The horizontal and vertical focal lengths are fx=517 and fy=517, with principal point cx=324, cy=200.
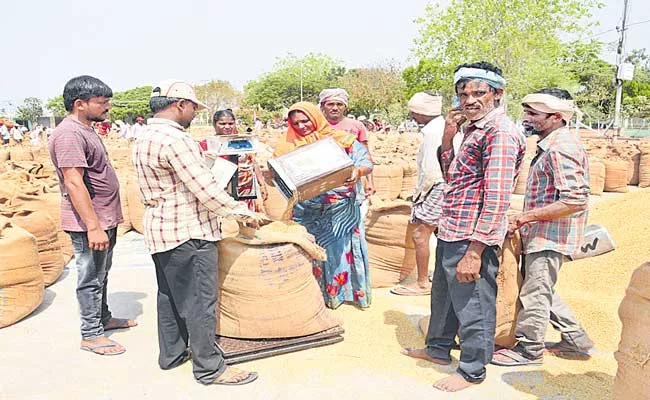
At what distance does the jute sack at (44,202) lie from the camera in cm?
450

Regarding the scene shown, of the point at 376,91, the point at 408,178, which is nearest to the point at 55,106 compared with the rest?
the point at 376,91

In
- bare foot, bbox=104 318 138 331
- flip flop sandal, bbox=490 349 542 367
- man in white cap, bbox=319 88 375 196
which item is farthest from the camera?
man in white cap, bbox=319 88 375 196

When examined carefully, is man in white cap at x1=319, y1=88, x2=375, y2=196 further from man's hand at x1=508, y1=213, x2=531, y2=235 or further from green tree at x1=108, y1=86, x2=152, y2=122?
green tree at x1=108, y1=86, x2=152, y2=122

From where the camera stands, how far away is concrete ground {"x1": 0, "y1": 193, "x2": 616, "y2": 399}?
2.49 m

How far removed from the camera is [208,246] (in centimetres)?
252

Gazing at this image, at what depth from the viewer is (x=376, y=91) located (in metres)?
34.1

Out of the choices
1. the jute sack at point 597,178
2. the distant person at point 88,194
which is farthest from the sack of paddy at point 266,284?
the jute sack at point 597,178

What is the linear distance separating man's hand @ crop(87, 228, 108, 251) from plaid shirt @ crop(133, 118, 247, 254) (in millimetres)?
472

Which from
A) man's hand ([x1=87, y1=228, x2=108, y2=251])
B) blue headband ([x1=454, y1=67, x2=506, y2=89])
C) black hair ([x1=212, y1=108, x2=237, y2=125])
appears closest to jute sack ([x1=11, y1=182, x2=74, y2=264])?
black hair ([x1=212, y1=108, x2=237, y2=125])

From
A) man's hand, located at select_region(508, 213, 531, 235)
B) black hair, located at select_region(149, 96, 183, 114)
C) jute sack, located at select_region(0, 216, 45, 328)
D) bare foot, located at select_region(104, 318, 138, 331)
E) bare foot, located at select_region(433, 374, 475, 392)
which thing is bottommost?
bare foot, located at select_region(104, 318, 138, 331)

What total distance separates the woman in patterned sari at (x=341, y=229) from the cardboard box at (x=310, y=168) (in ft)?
1.12

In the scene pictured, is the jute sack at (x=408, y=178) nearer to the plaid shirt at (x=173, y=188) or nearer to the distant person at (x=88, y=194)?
the distant person at (x=88, y=194)

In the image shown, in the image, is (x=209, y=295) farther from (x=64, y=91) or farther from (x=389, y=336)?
(x=64, y=91)

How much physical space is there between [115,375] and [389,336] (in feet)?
5.10
